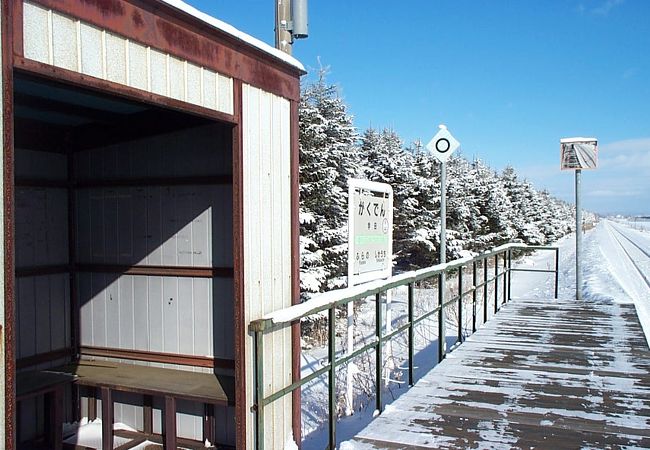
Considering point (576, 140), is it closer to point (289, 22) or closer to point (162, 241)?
point (289, 22)

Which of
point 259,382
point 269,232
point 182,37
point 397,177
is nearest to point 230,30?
point 182,37

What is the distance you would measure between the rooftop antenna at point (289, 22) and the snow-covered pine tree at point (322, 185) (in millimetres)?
6069

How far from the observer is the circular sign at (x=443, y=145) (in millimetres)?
6371

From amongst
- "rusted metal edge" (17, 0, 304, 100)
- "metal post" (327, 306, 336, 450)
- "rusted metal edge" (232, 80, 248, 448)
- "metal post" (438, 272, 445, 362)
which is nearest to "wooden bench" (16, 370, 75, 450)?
"rusted metal edge" (232, 80, 248, 448)

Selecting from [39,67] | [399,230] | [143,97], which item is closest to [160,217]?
[143,97]

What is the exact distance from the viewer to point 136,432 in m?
5.00

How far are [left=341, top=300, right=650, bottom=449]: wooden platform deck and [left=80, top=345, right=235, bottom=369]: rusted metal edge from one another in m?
1.44

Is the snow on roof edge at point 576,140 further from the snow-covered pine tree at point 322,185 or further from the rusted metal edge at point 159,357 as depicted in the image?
the rusted metal edge at point 159,357

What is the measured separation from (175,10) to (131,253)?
8.84ft

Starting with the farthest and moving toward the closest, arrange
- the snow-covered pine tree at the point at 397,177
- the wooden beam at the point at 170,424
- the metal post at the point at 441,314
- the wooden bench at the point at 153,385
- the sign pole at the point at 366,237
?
the snow-covered pine tree at the point at 397,177 < the metal post at the point at 441,314 < the sign pole at the point at 366,237 < the wooden beam at the point at 170,424 < the wooden bench at the point at 153,385

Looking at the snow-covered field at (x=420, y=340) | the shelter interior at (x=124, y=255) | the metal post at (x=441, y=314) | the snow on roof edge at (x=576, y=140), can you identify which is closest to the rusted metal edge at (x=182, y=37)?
the shelter interior at (x=124, y=255)

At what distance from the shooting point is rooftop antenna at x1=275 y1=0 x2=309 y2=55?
17.0 ft

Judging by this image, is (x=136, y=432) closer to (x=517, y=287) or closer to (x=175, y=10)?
(x=175, y=10)

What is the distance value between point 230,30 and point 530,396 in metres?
3.55
